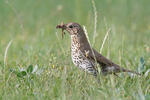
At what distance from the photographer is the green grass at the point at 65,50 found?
4340 mm

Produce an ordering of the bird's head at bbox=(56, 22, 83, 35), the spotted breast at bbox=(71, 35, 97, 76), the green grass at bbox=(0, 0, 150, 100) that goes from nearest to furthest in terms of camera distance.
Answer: the green grass at bbox=(0, 0, 150, 100) → the spotted breast at bbox=(71, 35, 97, 76) → the bird's head at bbox=(56, 22, 83, 35)

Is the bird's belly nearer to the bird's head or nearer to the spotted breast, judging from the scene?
the spotted breast

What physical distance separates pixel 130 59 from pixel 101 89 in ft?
7.16

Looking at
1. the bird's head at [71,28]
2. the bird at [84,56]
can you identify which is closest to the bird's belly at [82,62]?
the bird at [84,56]

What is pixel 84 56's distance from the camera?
513 cm

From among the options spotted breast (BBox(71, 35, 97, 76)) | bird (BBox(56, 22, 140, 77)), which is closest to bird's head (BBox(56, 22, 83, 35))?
bird (BBox(56, 22, 140, 77))

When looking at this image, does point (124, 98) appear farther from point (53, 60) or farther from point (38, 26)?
point (38, 26)

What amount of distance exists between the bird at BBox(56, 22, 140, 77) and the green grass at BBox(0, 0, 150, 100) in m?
0.09

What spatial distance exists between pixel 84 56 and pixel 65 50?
26 cm

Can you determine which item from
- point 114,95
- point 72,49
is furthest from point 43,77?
point 114,95

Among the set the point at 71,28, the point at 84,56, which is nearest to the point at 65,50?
the point at 84,56

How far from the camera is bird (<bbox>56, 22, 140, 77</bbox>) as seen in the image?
5.09 metres

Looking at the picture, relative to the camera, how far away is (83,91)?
4.65m

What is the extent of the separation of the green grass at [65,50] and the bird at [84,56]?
0.30 feet
